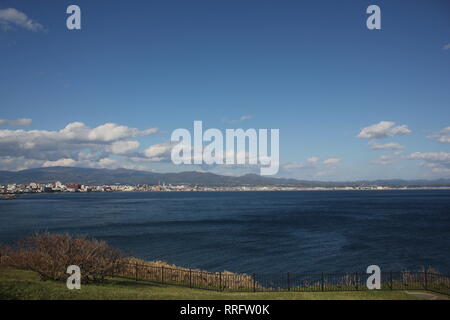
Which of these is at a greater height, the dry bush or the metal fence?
the dry bush

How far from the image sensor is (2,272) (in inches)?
915

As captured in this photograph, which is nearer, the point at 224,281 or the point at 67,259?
the point at 67,259

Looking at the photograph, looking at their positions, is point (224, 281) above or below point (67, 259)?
below

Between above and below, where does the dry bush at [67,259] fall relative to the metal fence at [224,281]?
above

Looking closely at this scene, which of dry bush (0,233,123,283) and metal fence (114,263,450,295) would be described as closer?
dry bush (0,233,123,283)

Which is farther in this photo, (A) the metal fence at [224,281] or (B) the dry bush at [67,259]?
(A) the metal fence at [224,281]

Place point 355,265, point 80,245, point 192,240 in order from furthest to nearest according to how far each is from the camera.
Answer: point 192,240
point 355,265
point 80,245

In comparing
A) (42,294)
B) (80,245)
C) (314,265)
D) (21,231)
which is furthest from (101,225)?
(42,294)

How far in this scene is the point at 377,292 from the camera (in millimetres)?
20375

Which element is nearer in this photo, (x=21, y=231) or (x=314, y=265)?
(x=314, y=265)
